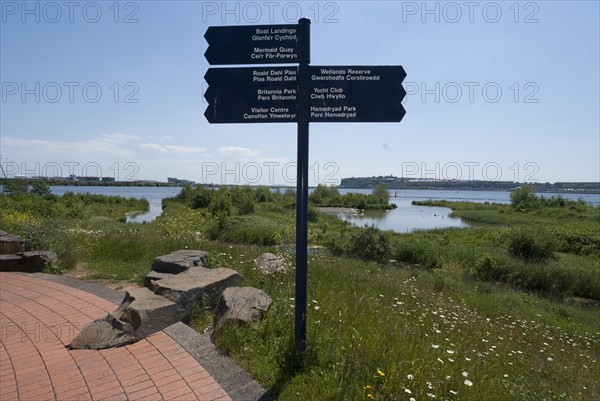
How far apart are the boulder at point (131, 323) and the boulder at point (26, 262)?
379 cm

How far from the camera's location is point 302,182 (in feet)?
10.2

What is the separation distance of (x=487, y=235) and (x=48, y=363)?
35.5 m

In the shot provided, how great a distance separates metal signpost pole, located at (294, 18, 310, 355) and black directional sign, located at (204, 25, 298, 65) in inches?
3.3

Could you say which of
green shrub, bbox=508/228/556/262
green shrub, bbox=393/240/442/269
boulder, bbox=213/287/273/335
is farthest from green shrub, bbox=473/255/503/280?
boulder, bbox=213/287/273/335

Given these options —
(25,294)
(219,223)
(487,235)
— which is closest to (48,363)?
(25,294)

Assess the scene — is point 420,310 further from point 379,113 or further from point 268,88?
point 268,88

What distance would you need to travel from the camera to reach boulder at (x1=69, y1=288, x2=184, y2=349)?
370cm

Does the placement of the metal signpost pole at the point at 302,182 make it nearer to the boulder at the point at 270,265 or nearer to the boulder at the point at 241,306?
the boulder at the point at 241,306

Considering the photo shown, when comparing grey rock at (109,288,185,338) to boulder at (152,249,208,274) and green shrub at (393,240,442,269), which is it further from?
green shrub at (393,240,442,269)

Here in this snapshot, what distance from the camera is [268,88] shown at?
122 inches

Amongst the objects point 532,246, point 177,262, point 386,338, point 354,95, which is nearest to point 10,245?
point 177,262

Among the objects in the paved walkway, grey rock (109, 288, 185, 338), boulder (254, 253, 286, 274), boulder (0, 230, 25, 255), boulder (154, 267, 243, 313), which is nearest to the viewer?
the paved walkway

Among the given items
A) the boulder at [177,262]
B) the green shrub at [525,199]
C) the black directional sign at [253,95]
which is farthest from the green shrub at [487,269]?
the green shrub at [525,199]

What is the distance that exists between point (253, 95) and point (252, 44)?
0.45 metres
